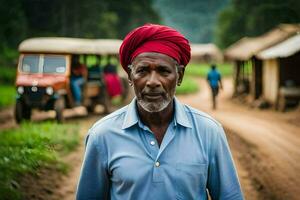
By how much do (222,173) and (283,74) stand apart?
18.7 meters

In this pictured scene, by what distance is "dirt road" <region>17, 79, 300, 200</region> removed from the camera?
732cm

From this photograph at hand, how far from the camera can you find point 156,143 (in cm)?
259

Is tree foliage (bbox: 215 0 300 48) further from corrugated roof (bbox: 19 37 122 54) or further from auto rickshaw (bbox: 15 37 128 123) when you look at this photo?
auto rickshaw (bbox: 15 37 128 123)

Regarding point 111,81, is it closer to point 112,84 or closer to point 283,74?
point 112,84

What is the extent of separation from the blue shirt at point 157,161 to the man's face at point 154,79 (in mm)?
84

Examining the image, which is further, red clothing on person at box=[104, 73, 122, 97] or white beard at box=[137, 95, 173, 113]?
red clothing on person at box=[104, 73, 122, 97]

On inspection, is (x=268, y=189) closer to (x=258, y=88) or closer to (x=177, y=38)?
(x=177, y=38)

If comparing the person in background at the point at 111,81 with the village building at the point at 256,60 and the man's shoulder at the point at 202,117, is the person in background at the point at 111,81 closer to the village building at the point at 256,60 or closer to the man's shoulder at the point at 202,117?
the village building at the point at 256,60

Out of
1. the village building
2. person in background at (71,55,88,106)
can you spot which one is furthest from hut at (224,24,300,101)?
person in background at (71,55,88,106)

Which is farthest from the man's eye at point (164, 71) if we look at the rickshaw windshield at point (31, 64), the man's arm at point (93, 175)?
the rickshaw windshield at point (31, 64)

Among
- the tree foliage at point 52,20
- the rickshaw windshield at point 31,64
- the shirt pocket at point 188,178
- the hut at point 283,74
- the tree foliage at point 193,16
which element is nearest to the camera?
the shirt pocket at point 188,178

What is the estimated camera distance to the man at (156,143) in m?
2.50

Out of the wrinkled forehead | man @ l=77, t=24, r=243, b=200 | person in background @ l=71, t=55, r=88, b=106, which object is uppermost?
the wrinkled forehead

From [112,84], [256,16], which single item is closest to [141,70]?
[112,84]
